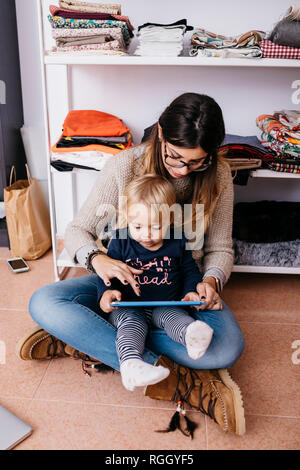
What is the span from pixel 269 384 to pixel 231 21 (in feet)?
5.01

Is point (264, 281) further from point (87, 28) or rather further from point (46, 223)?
point (87, 28)

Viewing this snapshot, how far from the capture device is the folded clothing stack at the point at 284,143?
1.68 meters

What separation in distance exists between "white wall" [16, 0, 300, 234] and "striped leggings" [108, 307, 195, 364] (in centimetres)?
107

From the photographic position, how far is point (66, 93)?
2010mm

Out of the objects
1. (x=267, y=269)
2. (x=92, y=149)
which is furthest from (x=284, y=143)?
(x=92, y=149)

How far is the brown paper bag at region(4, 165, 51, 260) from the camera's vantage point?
6.70 feet

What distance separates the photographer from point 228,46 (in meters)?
1.58

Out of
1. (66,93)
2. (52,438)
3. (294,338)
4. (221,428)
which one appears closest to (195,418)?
(221,428)

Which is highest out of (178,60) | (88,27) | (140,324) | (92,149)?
(88,27)

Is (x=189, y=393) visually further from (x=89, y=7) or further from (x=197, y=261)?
(x=89, y=7)

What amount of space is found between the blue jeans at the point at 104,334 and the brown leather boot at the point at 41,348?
0.08m

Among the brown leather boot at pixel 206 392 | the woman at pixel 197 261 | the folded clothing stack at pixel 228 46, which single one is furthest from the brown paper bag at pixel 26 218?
the brown leather boot at pixel 206 392

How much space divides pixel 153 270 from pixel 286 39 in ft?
3.30

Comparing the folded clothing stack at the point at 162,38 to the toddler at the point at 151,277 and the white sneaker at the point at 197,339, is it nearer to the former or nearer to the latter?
the toddler at the point at 151,277
